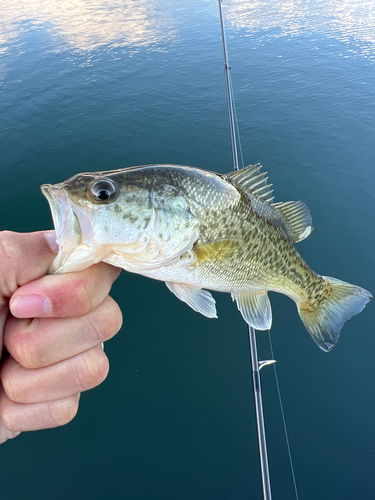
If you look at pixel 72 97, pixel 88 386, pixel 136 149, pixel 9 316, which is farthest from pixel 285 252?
pixel 72 97

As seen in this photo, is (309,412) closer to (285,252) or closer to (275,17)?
(285,252)

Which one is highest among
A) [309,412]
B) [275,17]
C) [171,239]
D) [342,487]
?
[275,17]

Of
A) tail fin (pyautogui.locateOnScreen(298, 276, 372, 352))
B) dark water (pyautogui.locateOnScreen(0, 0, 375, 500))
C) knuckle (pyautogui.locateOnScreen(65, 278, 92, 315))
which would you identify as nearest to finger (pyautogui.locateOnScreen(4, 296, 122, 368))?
knuckle (pyautogui.locateOnScreen(65, 278, 92, 315))

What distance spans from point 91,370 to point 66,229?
89 cm

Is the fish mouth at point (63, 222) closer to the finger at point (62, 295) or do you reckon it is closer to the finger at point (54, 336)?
the finger at point (62, 295)

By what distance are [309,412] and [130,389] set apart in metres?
2.74

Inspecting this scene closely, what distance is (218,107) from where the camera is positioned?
11.0 m

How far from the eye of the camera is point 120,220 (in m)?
1.80

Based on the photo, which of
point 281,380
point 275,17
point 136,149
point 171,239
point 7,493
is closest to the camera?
point 171,239

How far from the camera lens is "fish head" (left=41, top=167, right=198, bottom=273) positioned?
1.62m

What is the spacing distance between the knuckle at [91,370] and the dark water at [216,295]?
303 cm

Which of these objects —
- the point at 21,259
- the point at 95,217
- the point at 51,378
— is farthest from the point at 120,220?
the point at 51,378

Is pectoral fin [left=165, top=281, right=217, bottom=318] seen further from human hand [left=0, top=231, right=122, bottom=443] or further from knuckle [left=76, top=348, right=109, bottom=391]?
knuckle [left=76, top=348, right=109, bottom=391]

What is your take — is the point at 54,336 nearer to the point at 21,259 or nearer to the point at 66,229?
the point at 21,259
